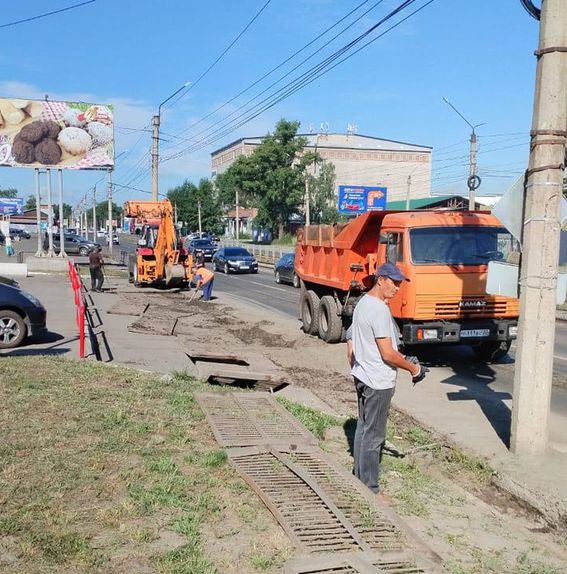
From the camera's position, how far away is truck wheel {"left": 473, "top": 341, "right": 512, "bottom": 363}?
Answer: 11812 millimetres

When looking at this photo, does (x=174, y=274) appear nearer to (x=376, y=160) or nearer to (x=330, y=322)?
(x=330, y=322)

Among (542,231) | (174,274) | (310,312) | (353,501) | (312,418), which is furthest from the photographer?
(174,274)

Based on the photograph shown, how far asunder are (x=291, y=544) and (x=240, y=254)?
3591cm

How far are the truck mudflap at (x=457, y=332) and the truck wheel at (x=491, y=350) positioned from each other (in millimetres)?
1044

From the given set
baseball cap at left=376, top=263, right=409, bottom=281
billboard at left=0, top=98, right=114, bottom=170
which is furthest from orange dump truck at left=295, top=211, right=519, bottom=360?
billboard at left=0, top=98, right=114, bottom=170

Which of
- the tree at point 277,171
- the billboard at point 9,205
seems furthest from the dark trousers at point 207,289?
the billboard at point 9,205

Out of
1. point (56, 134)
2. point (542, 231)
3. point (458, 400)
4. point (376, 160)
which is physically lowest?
point (458, 400)

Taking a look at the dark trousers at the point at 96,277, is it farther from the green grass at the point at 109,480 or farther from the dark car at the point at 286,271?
the green grass at the point at 109,480

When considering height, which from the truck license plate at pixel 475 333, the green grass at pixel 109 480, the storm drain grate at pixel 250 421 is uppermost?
the truck license plate at pixel 475 333

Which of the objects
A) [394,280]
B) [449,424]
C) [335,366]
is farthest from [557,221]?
[335,366]

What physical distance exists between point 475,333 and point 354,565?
719cm

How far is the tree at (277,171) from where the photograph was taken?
78000mm

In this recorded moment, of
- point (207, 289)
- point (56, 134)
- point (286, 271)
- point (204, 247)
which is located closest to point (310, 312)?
point (207, 289)

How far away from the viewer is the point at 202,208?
342 feet
